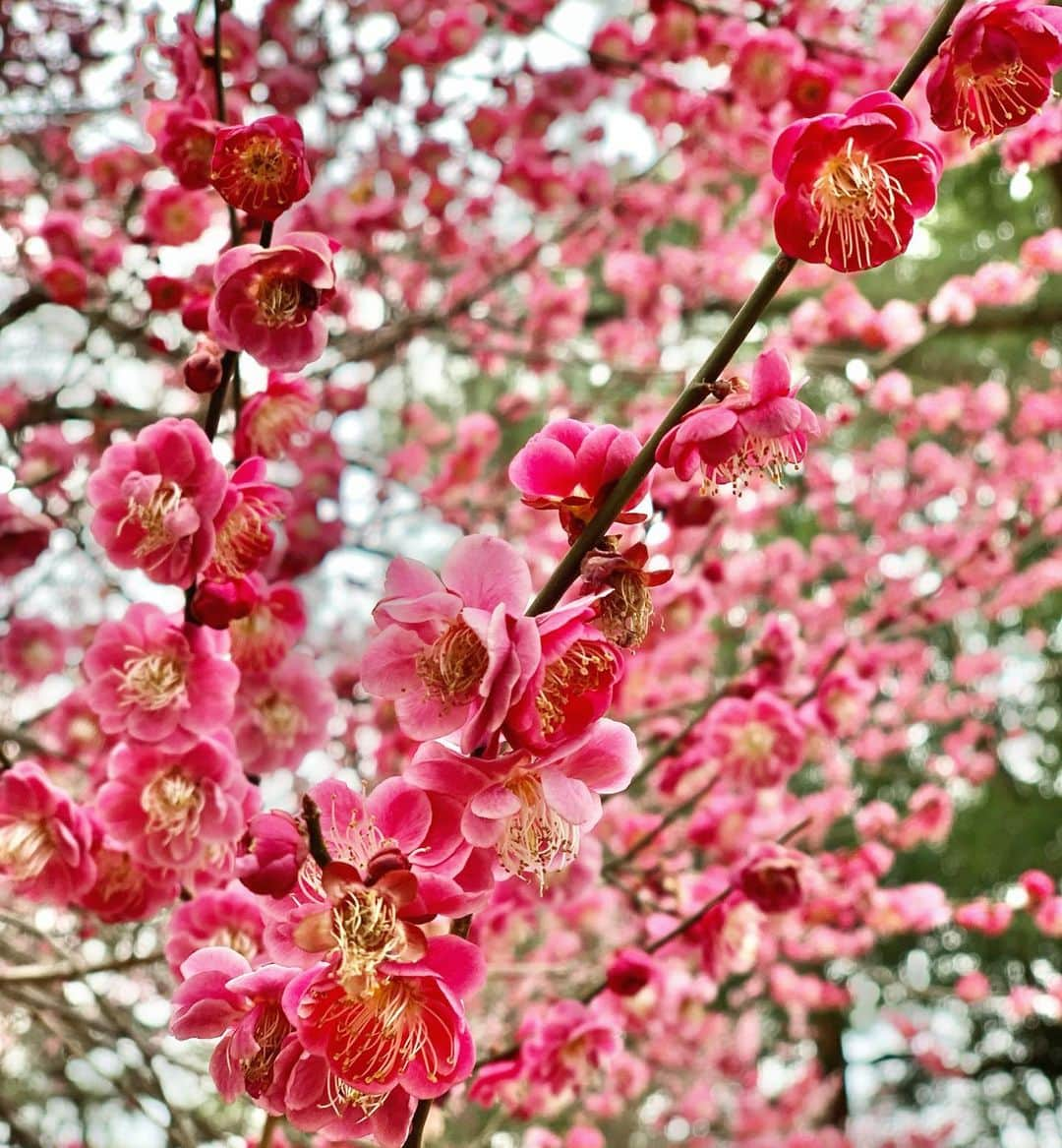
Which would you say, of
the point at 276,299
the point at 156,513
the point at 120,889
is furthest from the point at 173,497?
the point at 120,889

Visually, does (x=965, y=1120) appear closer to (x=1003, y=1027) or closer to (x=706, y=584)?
(x=1003, y=1027)

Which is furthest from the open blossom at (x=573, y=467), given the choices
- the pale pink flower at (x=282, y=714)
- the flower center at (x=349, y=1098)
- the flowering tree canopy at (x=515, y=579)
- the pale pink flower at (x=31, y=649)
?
the pale pink flower at (x=31, y=649)

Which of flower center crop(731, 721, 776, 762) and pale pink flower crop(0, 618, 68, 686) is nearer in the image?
flower center crop(731, 721, 776, 762)

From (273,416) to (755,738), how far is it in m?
1.03

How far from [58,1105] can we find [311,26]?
166 inches

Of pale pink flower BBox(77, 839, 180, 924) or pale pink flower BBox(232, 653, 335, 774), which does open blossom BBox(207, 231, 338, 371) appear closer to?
pale pink flower BBox(232, 653, 335, 774)

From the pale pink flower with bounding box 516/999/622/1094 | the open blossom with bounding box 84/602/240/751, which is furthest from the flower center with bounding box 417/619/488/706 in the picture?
the pale pink flower with bounding box 516/999/622/1094

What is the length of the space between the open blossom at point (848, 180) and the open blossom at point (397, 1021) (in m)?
0.56

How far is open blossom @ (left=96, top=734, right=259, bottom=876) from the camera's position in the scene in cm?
116

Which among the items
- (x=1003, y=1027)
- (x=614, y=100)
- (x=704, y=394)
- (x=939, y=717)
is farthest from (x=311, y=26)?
(x=1003, y=1027)

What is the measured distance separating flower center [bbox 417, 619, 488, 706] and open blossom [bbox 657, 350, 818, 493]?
0.59 ft

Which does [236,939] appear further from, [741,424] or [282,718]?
[741,424]

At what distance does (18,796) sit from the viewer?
1.17 meters

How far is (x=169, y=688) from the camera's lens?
3.79 ft
